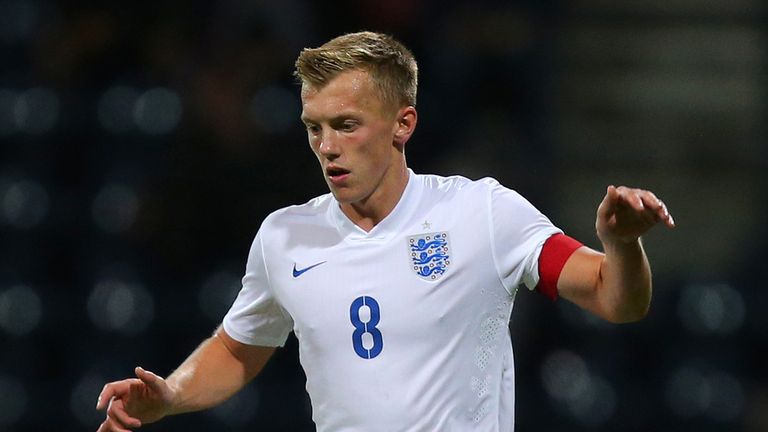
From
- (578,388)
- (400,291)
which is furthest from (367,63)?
(578,388)

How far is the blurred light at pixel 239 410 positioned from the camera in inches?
259

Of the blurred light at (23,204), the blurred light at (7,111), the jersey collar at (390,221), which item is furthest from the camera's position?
the blurred light at (7,111)

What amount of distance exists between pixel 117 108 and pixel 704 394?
3.51m

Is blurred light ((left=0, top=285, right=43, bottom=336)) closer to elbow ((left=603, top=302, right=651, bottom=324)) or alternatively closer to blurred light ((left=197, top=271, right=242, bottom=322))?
blurred light ((left=197, top=271, right=242, bottom=322))

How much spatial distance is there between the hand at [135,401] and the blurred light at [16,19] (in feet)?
14.6

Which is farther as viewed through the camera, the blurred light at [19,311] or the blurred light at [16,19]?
the blurred light at [16,19]

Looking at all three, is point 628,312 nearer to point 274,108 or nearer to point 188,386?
point 188,386

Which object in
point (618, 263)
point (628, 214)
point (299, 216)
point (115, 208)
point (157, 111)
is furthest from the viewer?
point (157, 111)

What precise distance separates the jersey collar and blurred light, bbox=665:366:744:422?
357cm

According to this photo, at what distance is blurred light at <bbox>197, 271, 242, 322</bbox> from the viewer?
6.76 metres

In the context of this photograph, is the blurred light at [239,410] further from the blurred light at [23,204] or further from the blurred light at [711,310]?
the blurred light at [711,310]

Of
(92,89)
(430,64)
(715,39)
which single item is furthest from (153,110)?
(715,39)

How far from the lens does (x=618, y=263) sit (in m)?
3.10

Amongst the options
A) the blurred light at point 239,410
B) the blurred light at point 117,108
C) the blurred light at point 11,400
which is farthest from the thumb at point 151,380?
the blurred light at point 117,108
